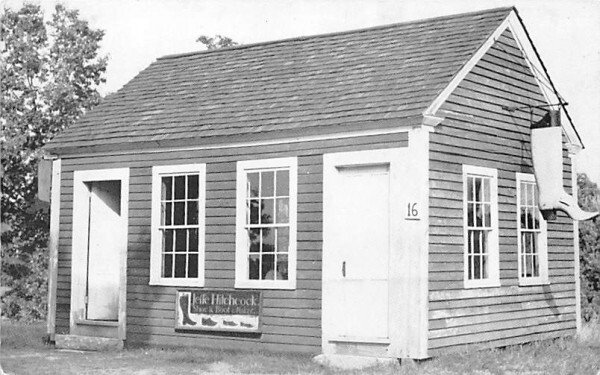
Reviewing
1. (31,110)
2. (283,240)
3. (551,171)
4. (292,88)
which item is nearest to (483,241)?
(551,171)

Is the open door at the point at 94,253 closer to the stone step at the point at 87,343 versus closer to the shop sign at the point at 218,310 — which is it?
the stone step at the point at 87,343

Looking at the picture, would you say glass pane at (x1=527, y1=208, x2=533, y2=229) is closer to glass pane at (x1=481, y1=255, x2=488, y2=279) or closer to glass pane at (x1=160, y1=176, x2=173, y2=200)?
glass pane at (x1=481, y1=255, x2=488, y2=279)

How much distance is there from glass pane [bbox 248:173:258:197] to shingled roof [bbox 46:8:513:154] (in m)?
0.64

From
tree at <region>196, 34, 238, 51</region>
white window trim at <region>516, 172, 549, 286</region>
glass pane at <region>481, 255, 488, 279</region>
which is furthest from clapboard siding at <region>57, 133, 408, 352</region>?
tree at <region>196, 34, 238, 51</region>

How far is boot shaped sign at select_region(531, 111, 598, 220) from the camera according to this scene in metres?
14.5

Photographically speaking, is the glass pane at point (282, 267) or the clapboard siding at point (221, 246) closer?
the clapboard siding at point (221, 246)

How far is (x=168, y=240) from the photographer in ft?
49.8

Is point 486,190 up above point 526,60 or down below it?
below

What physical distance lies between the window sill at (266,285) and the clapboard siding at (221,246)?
0.27ft

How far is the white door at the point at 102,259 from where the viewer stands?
1627cm

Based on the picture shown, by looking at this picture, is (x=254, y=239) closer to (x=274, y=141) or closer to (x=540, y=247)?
(x=274, y=141)

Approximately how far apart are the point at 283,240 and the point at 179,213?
218 cm

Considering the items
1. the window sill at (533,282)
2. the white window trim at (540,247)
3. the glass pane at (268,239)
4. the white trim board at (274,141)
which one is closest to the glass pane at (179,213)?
the white trim board at (274,141)

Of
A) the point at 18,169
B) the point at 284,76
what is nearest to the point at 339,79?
the point at 284,76
